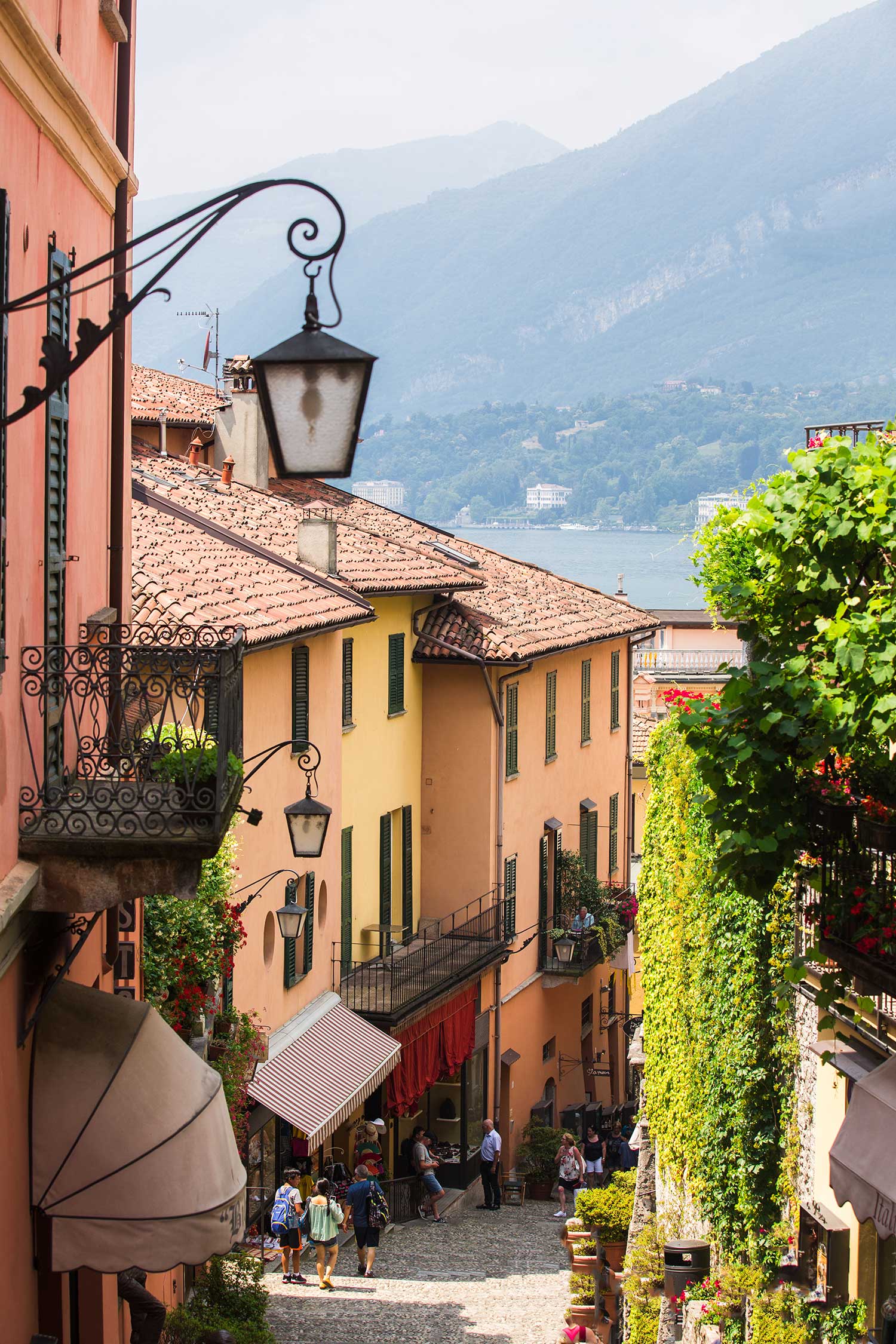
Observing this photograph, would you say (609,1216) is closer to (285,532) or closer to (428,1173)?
(428,1173)

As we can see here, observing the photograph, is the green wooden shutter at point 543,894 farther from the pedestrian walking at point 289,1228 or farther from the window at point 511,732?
the pedestrian walking at point 289,1228

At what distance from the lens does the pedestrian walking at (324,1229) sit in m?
18.5

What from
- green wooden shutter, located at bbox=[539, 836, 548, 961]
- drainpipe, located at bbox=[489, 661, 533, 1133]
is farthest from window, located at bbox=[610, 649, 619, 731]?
drainpipe, located at bbox=[489, 661, 533, 1133]

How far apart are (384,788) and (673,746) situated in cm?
848

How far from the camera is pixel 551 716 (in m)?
30.7

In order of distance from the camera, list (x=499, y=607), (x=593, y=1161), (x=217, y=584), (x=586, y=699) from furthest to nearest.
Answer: (x=586, y=699), (x=499, y=607), (x=593, y=1161), (x=217, y=584)

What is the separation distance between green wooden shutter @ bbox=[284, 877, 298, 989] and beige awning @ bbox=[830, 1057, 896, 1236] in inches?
403

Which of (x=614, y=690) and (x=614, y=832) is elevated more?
(x=614, y=690)

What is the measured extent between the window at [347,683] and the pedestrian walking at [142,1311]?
1276 cm

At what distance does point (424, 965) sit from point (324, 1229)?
686 cm

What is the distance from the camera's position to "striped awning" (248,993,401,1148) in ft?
58.3

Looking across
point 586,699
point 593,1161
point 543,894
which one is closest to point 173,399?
point 586,699

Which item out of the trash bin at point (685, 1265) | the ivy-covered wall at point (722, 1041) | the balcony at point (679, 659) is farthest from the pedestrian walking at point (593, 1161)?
the balcony at point (679, 659)

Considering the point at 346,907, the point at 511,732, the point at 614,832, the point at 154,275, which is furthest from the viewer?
the point at 614,832
